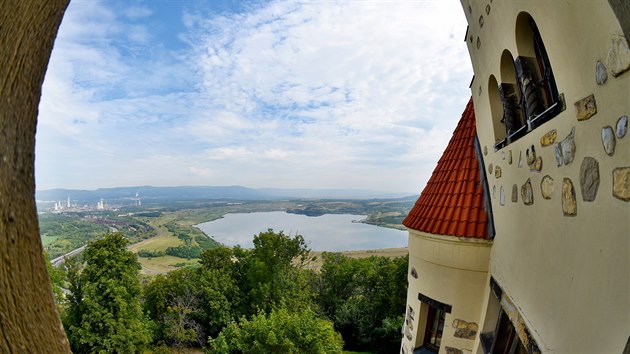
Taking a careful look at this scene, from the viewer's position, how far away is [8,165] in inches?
30.9

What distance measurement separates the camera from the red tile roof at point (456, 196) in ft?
11.9

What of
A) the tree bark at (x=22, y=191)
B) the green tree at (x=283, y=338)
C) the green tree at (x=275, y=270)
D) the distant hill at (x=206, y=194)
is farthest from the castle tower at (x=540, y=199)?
the distant hill at (x=206, y=194)

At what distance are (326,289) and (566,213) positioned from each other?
20977mm

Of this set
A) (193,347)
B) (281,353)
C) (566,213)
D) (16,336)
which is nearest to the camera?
(16,336)

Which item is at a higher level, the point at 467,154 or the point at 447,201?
the point at 467,154

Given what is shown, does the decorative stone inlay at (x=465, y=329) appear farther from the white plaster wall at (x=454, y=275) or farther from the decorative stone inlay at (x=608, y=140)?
the decorative stone inlay at (x=608, y=140)

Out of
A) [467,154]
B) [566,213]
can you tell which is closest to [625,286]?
[566,213]

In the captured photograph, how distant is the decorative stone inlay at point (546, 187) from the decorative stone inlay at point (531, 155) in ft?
0.70

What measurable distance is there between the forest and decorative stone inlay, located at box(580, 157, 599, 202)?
7658mm

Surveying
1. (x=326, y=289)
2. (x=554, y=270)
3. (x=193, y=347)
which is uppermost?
(x=554, y=270)

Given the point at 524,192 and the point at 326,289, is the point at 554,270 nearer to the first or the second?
the point at 524,192

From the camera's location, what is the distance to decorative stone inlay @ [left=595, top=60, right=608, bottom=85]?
1216 mm

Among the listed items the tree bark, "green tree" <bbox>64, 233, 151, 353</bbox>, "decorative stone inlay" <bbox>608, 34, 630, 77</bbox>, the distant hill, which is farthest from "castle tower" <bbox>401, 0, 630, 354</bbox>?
the distant hill

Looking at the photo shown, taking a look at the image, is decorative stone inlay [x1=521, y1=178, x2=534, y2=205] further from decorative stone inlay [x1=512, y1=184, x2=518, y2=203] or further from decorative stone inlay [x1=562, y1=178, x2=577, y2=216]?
decorative stone inlay [x1=562, y1=178, x2=577, y2=216]
